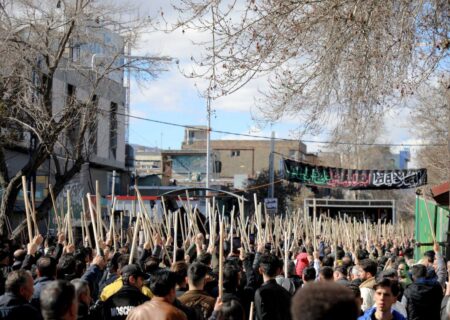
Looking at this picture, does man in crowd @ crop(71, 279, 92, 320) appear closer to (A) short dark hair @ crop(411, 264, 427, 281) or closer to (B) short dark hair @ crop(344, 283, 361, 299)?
(B) short dark hair @ crop(344, 283, 361, 299)

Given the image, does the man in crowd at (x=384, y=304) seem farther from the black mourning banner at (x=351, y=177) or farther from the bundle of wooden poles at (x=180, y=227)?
the black mourning banner at (x=351, y=177)

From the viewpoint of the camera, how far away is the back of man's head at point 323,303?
3299 mm

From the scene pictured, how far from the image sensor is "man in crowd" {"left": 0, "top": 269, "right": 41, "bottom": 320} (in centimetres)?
625

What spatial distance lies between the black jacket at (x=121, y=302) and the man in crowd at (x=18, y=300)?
134cm

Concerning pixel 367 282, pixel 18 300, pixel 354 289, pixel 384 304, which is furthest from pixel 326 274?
pixel 18 300

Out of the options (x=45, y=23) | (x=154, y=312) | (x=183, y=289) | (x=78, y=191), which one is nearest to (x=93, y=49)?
(x=45, y=23)

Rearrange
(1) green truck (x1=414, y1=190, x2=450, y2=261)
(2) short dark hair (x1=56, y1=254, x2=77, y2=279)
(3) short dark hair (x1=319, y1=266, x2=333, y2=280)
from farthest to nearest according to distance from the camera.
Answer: (1) green truck (x1=414, y1=190, x2=450, y2=261)
(3) short dark hair (x1=319, y1=266, x2=333, y2=280)
(2) short dark hair (x1=56, y1=254, x2=77, y2=279)

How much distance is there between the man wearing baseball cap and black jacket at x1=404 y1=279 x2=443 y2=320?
3.10 m

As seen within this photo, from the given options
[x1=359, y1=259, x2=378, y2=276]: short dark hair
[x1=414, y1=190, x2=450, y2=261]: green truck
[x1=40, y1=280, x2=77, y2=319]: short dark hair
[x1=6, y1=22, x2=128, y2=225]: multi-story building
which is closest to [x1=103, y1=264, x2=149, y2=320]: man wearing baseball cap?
[x1=40, y1=280, x2=77, y2=319]: short dark hair

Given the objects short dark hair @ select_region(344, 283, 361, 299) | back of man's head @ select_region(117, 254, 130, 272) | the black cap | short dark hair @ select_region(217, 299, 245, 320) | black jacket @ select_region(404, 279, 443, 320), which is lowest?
black jacket @ select_region(404, 279, 443, 320)

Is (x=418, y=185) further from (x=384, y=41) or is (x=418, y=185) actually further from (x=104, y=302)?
(x=104, y=302)

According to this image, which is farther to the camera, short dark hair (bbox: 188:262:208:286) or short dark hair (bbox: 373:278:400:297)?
short dark hair (bbox: 188:262:208:286)

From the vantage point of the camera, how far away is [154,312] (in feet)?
21.4

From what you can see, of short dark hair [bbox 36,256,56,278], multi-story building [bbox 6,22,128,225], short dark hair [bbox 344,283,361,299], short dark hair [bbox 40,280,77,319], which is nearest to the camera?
short dark hair [bbox 40,280,77,319]
